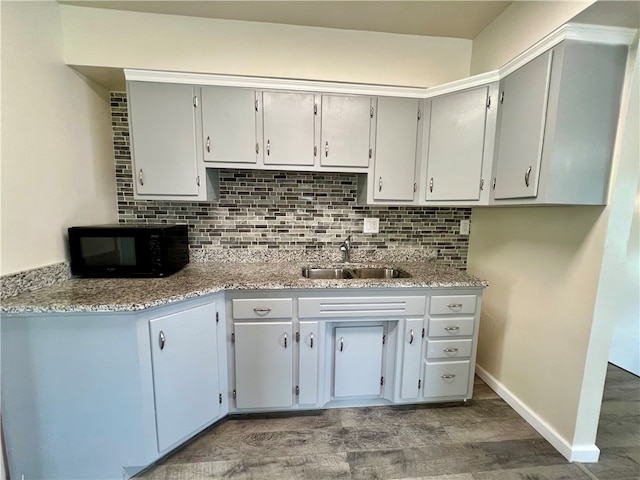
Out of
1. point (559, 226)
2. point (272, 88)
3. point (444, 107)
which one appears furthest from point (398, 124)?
point (559, 226)

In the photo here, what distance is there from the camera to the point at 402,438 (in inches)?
64.1

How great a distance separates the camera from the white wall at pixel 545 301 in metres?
1.40

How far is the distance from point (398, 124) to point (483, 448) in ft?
6.77

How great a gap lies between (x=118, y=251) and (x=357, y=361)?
1.64 meters

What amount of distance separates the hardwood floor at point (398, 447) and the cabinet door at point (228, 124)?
173 centimetres

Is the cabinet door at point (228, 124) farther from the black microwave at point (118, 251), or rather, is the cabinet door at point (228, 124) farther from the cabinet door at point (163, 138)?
the black microwave at point (118, 251)

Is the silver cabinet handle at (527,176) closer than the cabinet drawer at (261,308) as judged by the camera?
Yes

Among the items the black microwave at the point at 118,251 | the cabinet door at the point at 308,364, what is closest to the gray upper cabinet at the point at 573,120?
the cabinet door at the point at 308,364

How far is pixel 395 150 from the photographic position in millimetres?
1897

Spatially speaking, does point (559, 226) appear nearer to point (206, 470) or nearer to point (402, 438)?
point (402, 438)

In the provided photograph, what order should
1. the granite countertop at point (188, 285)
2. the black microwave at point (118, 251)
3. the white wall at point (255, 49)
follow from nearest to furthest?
the granite countertop at point (188, 285) < the black microwave at point (118, 251) < the white wall at point (255, 49)

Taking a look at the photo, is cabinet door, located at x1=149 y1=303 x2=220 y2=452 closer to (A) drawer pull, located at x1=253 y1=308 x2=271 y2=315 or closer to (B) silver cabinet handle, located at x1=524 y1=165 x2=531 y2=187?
(A) drawer pull, located at x1=253 y1=308 x2=271 y2=315

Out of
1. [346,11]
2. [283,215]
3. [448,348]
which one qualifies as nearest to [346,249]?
[283,215]

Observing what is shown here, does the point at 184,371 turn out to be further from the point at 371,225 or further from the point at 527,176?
the point at 527,176
